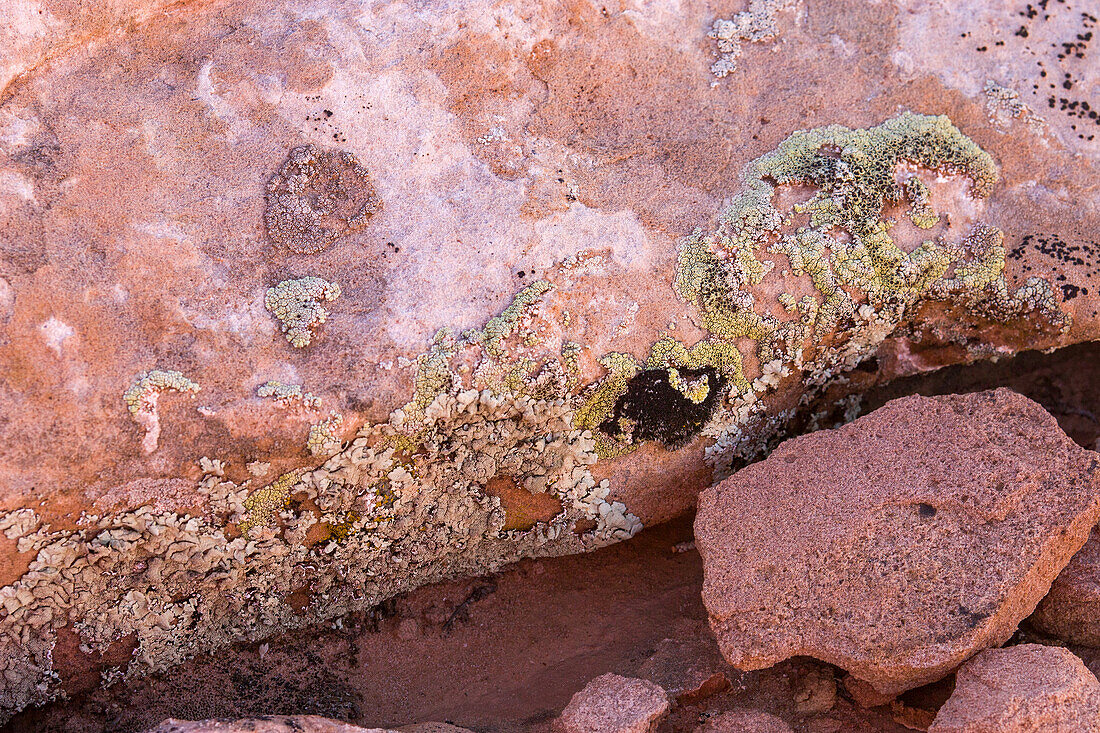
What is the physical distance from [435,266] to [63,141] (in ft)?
4.47

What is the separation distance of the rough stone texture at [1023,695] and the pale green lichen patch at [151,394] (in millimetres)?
2593

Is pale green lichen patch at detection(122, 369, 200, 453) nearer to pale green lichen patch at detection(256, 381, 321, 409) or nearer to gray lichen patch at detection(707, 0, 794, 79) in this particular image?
pale green lichen patch at detection(256, 381, 321, 409)

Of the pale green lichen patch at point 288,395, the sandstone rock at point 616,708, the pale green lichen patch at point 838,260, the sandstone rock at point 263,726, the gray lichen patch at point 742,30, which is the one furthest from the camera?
the gray lichen patch at point 742,30

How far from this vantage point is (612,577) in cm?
378

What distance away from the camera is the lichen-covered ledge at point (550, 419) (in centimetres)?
303

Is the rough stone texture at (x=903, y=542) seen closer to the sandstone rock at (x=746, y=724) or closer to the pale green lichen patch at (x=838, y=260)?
the sandstone rock at (x=746, y=724)

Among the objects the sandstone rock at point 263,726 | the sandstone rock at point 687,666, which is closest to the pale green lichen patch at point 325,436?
the sandstone rock at point 263,726

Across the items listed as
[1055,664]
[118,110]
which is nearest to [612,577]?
[1055,664]

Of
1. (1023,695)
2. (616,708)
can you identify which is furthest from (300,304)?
(1023,695)

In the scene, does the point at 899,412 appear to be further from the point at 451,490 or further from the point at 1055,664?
the point at 451,490

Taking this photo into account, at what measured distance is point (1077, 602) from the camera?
3.12 m

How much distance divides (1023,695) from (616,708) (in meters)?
1.22

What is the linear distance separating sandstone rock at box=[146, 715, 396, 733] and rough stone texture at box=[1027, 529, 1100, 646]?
7.75 feet

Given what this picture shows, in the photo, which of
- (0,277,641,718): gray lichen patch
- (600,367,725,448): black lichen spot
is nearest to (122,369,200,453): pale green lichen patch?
(0,277,641,718): gray lichen patch
